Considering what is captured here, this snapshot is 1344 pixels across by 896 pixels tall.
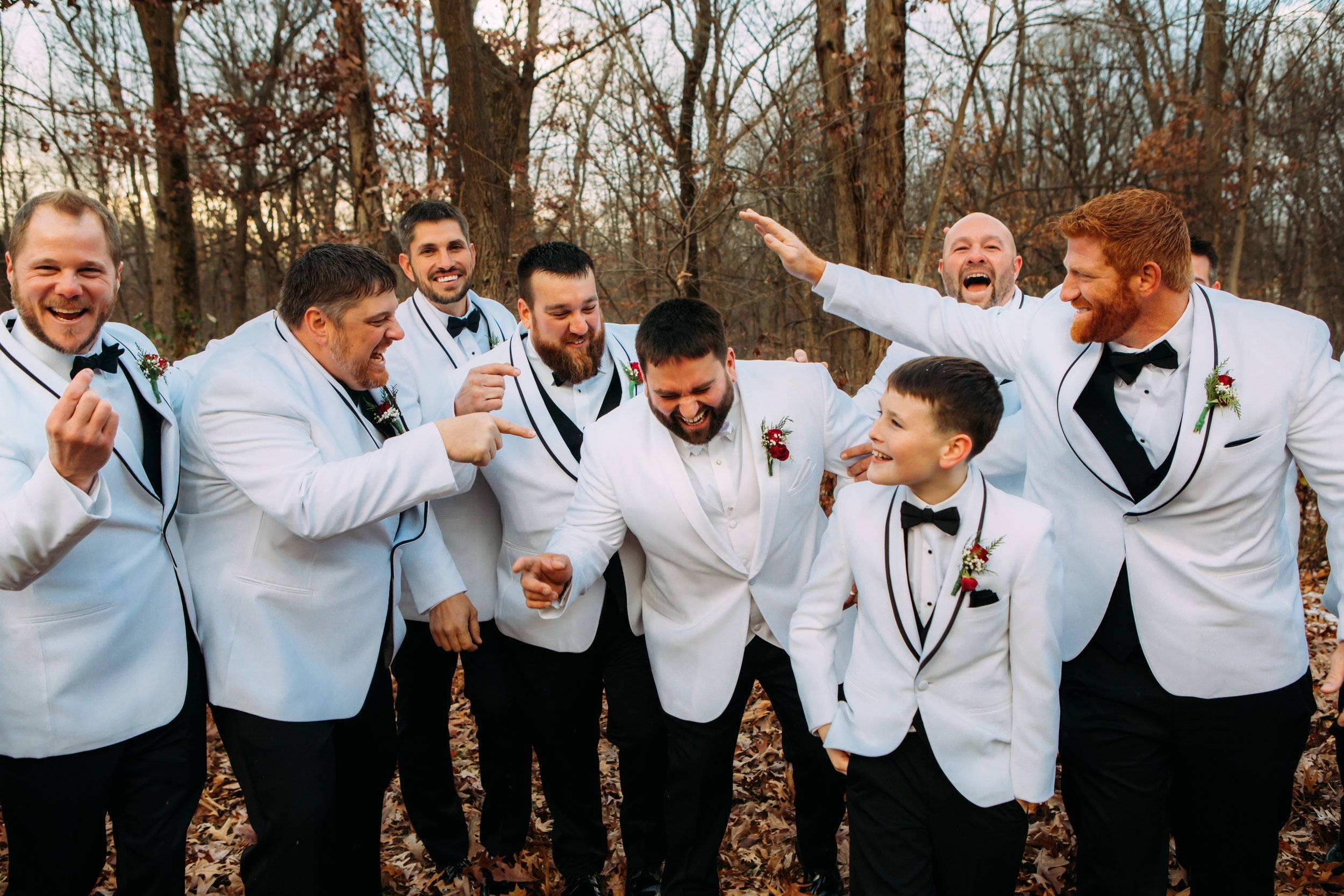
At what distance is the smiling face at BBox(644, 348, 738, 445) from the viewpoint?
11.7ft

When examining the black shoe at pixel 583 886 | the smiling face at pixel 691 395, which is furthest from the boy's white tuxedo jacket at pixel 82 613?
→ the black shoe at pixel 583 886

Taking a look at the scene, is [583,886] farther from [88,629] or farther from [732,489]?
[88,629]

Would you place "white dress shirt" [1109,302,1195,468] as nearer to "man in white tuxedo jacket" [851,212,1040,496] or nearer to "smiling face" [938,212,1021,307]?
"man in white tuxedo jacket" [851,212,1040,496]

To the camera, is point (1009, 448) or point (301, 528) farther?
point (1009, 448)

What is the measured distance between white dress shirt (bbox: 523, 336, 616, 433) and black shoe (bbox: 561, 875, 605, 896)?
1.89m

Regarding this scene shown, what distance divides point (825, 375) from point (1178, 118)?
18593mm

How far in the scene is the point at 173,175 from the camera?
15.3m

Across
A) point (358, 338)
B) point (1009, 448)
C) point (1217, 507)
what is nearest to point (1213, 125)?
point (1009, 448)

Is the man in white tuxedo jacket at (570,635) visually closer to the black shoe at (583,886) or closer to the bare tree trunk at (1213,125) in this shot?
the black shoe at (583,886)

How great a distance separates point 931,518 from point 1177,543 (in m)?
0.93

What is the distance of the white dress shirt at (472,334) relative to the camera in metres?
5.21

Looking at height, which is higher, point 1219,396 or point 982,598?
point 1219,396

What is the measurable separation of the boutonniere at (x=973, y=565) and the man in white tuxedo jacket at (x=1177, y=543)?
0.63 metres

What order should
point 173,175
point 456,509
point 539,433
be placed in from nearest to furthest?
point 539,433 → point 456,509 → point 173,175
